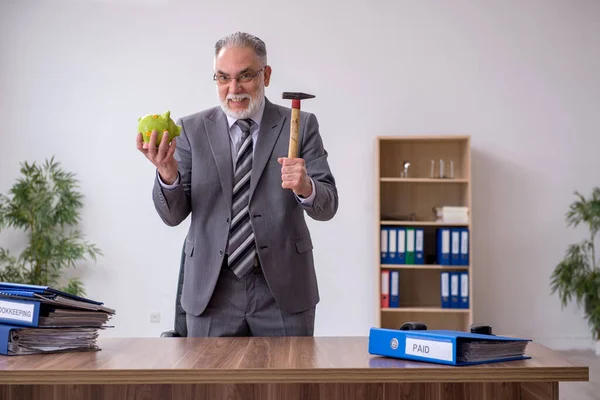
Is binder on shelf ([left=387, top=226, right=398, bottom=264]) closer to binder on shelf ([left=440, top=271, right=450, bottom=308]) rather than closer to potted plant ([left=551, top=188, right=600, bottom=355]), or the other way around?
binder on shelf ([left=440, top=271, right=450, bottom=308])

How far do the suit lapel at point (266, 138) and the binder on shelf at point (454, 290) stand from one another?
11.6 ft

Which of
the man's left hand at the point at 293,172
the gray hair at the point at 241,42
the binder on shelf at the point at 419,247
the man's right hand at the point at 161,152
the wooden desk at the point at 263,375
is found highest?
the gray hair at the point at 241,42

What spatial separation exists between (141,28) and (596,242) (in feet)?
14.0

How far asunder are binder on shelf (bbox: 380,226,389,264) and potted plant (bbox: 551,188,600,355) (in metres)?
1.38

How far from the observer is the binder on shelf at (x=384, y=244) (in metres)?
5.69

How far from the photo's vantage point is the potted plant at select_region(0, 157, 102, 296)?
5.71 m

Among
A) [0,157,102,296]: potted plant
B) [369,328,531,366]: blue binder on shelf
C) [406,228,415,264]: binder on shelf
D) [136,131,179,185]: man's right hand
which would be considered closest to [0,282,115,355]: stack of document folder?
[136,131,179,185]: man's right hand

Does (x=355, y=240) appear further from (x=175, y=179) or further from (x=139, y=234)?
(x=175, y=179)

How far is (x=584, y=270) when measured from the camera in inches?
229

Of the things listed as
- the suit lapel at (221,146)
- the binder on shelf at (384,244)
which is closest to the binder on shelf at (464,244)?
the binder on shelf at (384,244)

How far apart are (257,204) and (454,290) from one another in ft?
12.0

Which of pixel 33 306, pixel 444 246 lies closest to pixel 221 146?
pixel 33 306

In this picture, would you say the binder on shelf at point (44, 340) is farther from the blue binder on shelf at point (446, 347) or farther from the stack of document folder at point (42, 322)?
the blue binder on shelf at point (446, 347)

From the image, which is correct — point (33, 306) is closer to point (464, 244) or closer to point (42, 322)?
point (42, 322)
